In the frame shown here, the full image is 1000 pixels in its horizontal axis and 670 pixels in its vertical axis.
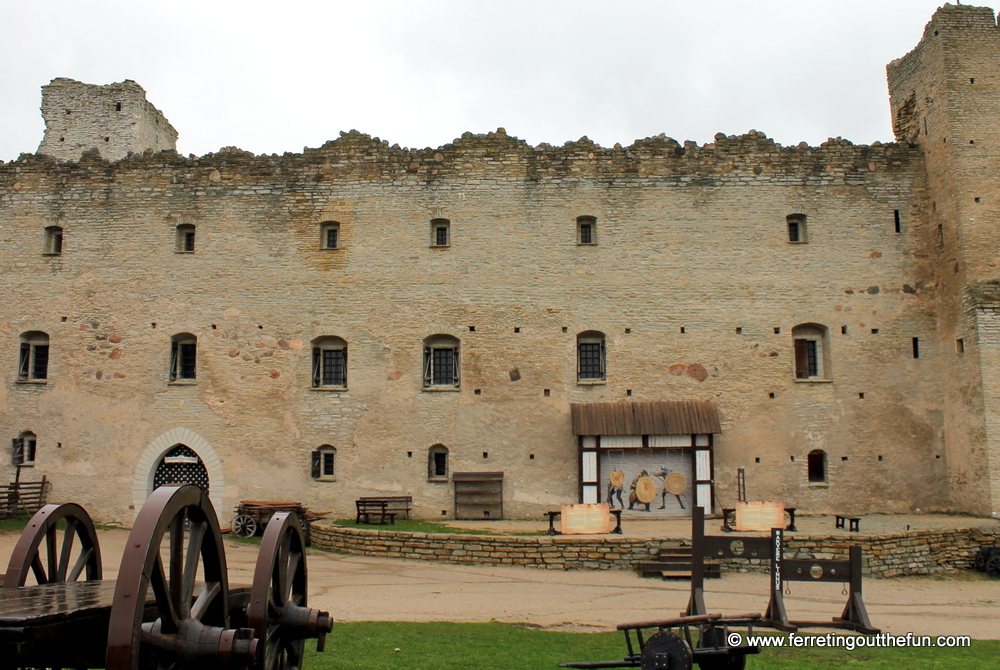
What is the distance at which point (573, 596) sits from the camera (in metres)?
12.1

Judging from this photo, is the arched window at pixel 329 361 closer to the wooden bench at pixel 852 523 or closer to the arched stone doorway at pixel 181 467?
the arched stone doorway at pixel 181 467

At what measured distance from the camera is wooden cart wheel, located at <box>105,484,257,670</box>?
11.3 ft

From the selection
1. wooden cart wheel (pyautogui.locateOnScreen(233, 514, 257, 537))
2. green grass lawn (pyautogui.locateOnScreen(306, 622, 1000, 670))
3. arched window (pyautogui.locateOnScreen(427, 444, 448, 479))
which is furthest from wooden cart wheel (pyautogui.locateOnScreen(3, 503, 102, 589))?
arched window (pyautogui.locateOnScreen(427, 444, 448, 479))

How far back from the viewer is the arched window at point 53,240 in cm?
2045

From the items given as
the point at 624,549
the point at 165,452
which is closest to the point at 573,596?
the point at 624,549

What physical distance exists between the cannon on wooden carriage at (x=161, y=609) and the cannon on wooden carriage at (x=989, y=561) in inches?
585

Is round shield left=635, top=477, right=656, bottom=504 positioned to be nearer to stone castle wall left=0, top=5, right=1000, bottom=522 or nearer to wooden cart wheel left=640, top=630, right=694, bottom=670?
stone castle wall left=0, top=5, right=1000, bottom=522

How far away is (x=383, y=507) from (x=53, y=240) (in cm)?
1186

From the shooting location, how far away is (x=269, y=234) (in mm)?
19953

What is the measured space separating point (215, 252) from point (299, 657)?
16.2 meters

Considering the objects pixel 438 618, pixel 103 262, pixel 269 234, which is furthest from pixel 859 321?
pixel 103 262

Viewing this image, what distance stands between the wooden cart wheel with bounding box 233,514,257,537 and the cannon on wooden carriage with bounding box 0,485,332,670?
41.2 feet

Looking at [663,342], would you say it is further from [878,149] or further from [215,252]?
[215,252]

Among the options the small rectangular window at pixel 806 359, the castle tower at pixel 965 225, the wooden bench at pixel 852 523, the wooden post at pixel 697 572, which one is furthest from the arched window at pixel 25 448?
the castle tower at pixel 965 225
